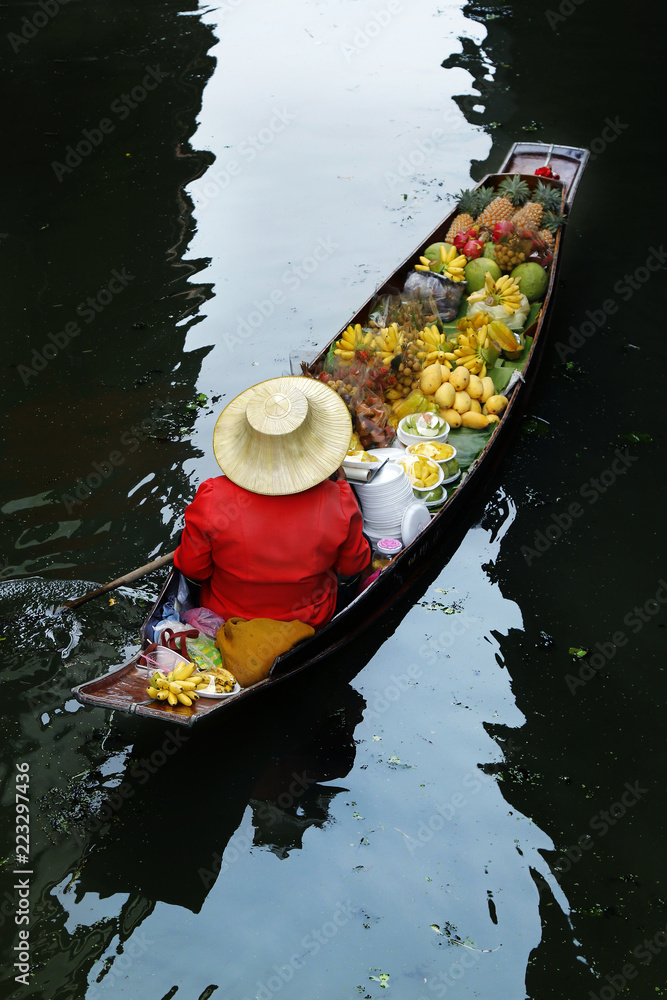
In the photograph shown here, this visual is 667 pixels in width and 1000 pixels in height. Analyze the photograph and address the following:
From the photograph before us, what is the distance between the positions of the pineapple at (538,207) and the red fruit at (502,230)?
0.28ft

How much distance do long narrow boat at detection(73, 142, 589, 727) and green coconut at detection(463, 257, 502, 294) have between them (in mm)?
405

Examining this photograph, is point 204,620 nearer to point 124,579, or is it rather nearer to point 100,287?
point 124,579

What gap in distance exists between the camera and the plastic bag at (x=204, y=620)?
12.8 feet

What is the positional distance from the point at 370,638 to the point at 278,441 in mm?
1569

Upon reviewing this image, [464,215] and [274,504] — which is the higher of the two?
[464,215]

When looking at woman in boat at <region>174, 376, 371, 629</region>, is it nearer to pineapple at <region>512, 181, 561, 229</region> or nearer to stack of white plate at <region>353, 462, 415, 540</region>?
stack of white plate at <region>353, 462, 415, 540</region>

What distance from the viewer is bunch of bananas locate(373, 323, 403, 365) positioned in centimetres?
527

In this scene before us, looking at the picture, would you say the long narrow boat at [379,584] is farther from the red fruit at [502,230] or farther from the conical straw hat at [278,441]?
the conical straw hat at [278,441]

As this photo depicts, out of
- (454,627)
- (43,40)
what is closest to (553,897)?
(454,627)

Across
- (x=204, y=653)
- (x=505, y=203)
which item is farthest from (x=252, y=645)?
(x=505, y=203)

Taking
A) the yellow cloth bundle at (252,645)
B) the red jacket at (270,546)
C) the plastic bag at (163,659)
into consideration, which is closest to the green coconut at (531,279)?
the red jacket at (270,546)

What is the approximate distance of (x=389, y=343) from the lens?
17.4ft

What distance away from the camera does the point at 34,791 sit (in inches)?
147

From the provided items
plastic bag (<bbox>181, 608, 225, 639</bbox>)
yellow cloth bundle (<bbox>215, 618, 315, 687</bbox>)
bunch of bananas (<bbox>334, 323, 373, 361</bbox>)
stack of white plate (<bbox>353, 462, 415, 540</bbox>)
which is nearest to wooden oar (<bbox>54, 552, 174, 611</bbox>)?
plastic bag (<bbox>181, 608, 225, 639</bbox>)
